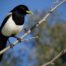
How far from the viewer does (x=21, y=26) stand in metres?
4.99

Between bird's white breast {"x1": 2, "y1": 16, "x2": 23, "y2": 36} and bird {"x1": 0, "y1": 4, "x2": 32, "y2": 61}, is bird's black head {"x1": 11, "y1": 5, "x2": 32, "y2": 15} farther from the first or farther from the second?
bird's white breast {"x1": 2, "y1": 16, "x2": 23, "y2": 36}

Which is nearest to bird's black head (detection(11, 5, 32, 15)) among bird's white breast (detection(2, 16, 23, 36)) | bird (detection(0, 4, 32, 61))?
bird (detection(0, 4, 32, 61))

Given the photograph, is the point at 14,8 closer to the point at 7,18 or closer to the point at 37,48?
the point at 7,18

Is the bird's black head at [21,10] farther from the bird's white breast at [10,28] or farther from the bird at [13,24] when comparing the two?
the bird's white breast at [10,28]

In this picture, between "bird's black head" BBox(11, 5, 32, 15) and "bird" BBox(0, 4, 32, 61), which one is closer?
"bird" BBox(0, 4, 32, 61)

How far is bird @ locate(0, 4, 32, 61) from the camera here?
4.91 meters

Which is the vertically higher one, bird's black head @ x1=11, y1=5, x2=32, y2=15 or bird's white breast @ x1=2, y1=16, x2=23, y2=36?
bird's black head @ x1=11, y1=5, x2=32, y2=15

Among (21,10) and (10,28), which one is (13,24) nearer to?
(10,28)

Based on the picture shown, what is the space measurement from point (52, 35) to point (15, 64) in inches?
232

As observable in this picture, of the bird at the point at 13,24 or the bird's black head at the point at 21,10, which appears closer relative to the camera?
the bird at the point at 13,24

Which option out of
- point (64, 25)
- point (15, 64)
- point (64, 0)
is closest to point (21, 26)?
point (64, 0)

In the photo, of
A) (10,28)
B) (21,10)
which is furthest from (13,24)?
(21,10)

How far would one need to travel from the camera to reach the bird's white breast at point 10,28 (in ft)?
16.1

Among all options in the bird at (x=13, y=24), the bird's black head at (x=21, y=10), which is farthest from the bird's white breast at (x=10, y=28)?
the bird's black head at (x=21, y=10)
